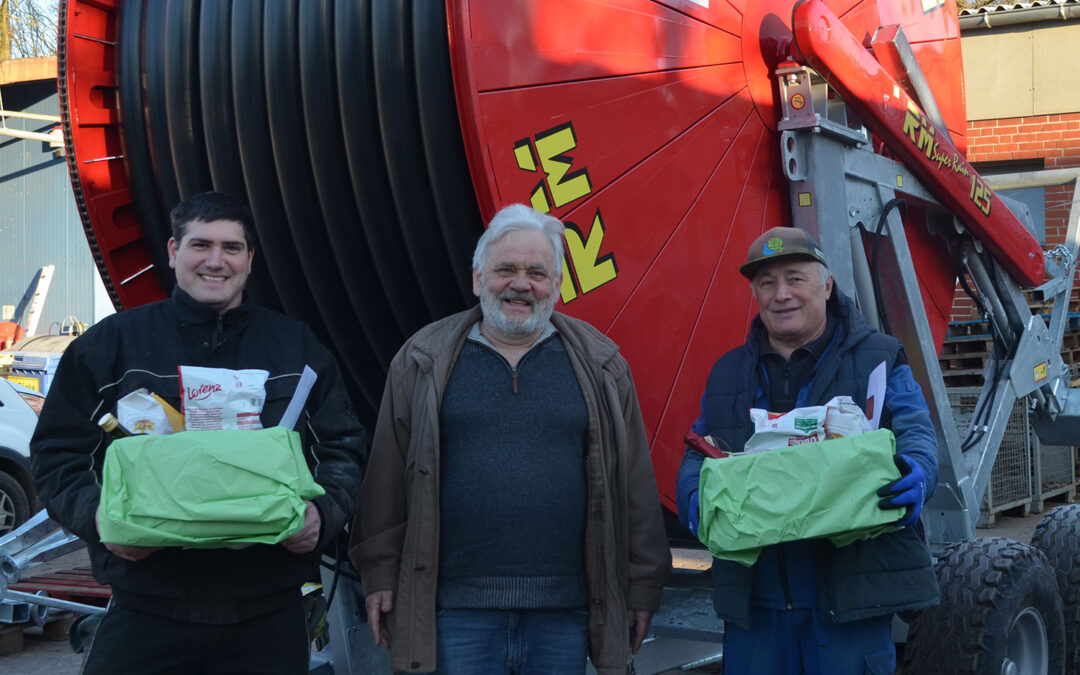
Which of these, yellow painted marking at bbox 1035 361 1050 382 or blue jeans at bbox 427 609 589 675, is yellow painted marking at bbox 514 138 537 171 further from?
yellow painted marking at bbox 1035 361 1050 382

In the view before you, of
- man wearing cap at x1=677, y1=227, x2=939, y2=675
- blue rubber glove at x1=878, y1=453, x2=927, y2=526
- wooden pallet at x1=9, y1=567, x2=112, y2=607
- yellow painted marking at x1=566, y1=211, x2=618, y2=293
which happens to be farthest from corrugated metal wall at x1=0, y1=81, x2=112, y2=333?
blue rubber glove at x1=878, y1=453, x2=927, y2=526

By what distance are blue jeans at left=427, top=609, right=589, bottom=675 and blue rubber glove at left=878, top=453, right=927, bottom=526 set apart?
83cm

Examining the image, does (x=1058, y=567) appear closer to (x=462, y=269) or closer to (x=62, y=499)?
(x=462, y=269)

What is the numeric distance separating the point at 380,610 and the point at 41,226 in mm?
20273

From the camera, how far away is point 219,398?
8.57 feet

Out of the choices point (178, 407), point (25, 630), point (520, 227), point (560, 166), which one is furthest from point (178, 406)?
point (25, 630)

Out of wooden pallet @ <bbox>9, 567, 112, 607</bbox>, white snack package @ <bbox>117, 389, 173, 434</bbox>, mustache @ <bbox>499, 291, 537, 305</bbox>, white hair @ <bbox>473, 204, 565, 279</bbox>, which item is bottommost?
wooden pallet @ <bbox>9, 567, 112, 607</bbox>

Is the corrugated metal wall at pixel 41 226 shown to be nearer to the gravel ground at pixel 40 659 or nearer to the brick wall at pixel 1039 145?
the gravel ground at pixel 40 659

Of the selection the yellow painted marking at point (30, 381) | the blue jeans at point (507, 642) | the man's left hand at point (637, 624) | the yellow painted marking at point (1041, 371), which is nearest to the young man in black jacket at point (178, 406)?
the blue jeans at point (507, 642)

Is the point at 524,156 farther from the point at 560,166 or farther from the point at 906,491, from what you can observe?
the point at 906,491

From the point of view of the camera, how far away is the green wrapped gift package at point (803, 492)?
2.55m

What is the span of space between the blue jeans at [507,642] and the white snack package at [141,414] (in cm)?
82

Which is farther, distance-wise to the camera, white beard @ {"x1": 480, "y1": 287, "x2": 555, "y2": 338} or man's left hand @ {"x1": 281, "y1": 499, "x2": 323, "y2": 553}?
white beard @ {"x1": 480, "y1": 287, "x2": 555, "y2": 338}

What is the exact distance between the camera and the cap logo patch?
2.93 metres
